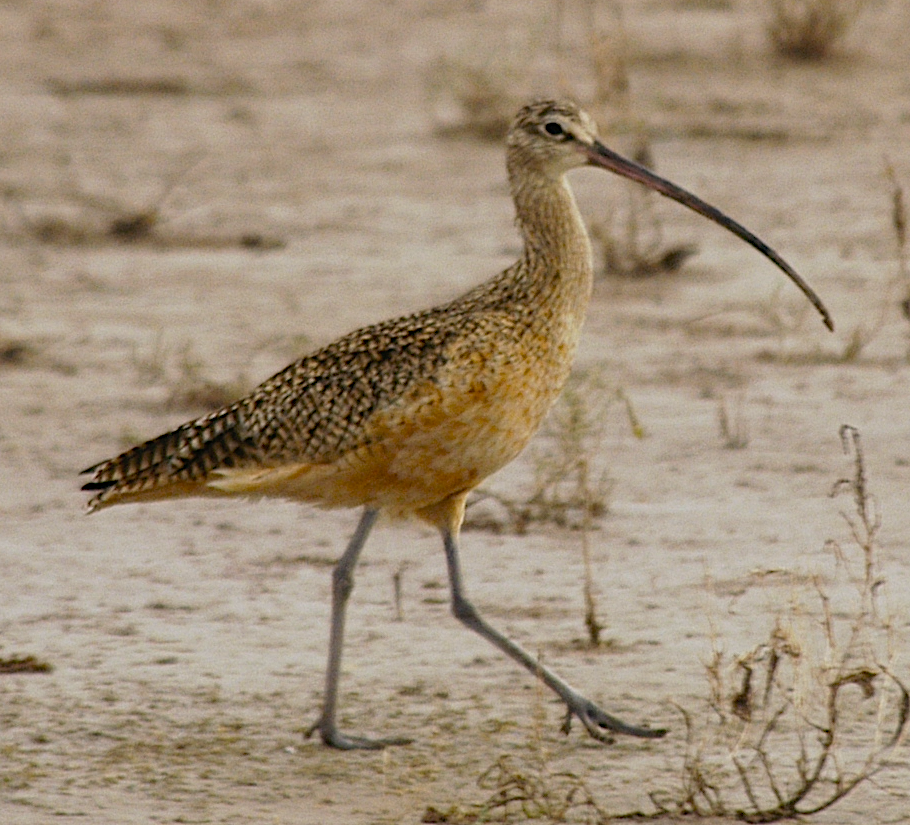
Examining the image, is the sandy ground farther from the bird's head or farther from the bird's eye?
the bird's eye

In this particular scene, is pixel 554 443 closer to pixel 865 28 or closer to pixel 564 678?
pixel 564 678

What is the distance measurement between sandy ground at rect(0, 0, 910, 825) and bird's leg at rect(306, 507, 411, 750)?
0.05 m

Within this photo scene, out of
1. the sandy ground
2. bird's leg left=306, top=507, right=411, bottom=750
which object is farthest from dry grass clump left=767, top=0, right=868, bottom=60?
bird's leg left=306, top=507, right=411, bottom=750

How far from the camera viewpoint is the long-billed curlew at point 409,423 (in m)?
5.72

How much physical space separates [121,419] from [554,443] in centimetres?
166

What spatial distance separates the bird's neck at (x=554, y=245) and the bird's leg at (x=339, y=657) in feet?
2.38

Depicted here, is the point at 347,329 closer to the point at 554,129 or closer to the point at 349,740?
the point at 554,129

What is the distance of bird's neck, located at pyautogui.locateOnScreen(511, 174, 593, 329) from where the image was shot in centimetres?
604

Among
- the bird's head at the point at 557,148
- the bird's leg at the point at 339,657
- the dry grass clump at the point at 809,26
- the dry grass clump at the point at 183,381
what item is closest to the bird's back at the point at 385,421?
the bird's leg at the point at 339,657

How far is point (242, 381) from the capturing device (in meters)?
9.12

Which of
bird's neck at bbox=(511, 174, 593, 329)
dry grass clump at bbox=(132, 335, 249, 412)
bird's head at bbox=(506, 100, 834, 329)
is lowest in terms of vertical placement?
dry grass clump at bbox=(132, 335, 249, 412)

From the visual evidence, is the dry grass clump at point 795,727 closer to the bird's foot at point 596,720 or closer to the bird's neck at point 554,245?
the bird's foot at point 596,720

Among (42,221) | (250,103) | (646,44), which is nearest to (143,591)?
(42,221)

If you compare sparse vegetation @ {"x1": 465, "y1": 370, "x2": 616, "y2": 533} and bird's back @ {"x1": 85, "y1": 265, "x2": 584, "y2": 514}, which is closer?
bird's back @ {"x1": 85, "y1": 265, "x2": 584, "y2": 514}
